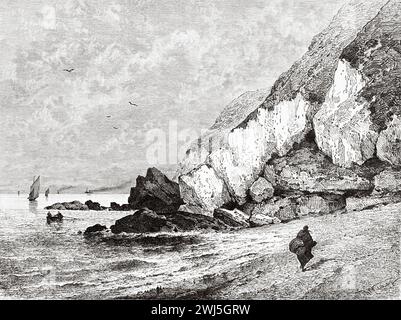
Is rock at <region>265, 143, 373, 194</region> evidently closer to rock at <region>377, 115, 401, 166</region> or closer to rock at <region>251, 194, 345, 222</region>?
rock at <region>251, 194, 345, 222</region>

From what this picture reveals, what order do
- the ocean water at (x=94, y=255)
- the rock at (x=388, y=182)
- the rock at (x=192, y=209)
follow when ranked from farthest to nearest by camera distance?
the rock at (x=192, y=209) → the rock at (x=388, y=182) → the ocean water at (x=94, y=255)

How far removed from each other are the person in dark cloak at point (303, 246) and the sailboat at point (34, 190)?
16.8 ft

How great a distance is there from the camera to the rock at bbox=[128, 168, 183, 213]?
10.6m

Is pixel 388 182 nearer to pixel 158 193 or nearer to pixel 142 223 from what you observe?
pixel 158 193

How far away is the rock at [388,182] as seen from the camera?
10.1m

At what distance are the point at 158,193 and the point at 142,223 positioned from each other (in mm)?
890

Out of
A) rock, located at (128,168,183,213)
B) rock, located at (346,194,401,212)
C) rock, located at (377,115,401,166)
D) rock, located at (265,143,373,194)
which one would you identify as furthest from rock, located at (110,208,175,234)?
rock, located at (377,115,401,166)

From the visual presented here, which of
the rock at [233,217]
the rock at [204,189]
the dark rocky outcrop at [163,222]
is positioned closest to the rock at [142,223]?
the dark rocky outcrop at [163,222]

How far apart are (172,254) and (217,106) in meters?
3.23

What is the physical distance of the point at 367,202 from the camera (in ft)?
34.3

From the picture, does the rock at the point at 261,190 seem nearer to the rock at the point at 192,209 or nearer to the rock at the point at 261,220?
the rock at the point at 261,220

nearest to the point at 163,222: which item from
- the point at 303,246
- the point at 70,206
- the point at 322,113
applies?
the point at 70,206
